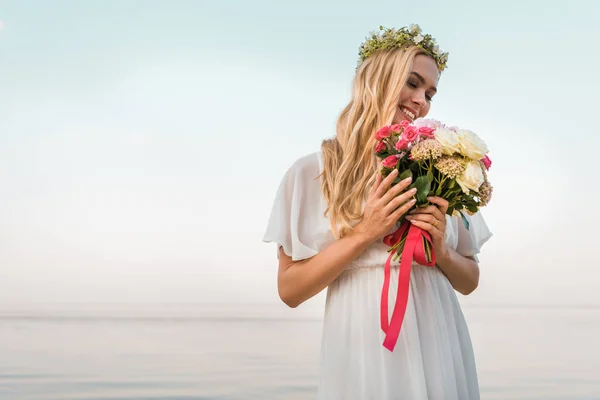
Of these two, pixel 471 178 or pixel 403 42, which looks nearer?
pixel 471 178

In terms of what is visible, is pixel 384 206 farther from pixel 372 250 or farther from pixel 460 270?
pixel 460 270

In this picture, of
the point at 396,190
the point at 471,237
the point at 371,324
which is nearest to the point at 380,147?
the point at 396,190

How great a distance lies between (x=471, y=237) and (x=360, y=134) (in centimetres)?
83

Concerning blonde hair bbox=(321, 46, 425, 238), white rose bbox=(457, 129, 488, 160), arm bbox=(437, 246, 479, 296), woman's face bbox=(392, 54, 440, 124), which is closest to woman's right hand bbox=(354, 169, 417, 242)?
blonde hair bbox=(321, 46, 425, 238)

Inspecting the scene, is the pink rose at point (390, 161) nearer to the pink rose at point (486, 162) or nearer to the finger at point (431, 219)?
the finger at point (431, 219)

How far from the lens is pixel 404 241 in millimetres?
2910

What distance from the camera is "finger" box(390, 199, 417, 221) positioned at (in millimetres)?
2781

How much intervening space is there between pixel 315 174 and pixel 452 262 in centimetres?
77

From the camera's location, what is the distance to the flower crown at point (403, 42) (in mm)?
3373

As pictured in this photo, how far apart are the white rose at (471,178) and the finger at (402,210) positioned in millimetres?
206

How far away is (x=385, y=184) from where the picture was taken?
111 inches

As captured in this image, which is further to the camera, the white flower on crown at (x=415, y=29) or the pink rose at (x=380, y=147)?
the white flower on crown at (x=415, y=29)

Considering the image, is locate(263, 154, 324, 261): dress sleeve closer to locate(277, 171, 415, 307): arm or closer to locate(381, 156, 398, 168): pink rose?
locate(277, 171, 415, 307): arm

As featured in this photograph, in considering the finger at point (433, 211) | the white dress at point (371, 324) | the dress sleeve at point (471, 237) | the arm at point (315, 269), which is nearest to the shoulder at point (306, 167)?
the white dress at point (371, 324)
